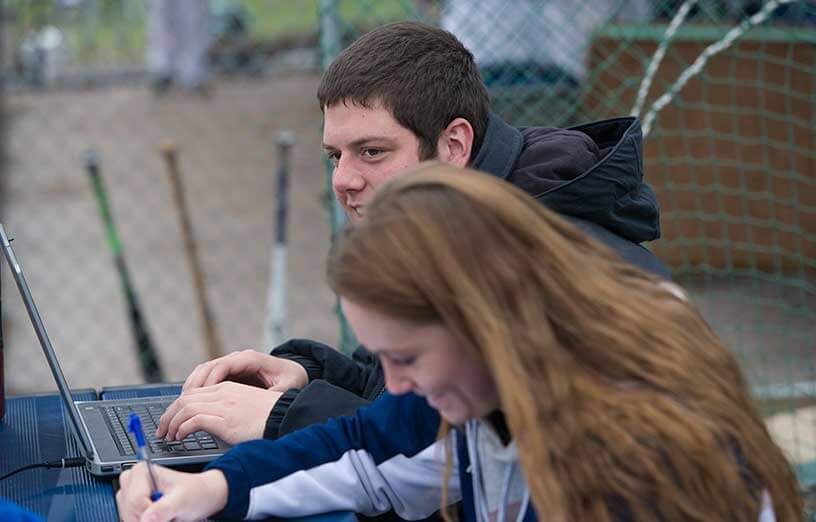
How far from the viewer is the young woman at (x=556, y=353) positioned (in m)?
1.33

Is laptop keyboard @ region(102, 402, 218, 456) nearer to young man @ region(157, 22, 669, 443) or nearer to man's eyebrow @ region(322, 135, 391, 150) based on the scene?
young man @ region(157, 22, 669, 443)

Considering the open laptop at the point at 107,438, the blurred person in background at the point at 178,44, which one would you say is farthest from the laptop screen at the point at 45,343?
the blurred person in background at the point at 178,44

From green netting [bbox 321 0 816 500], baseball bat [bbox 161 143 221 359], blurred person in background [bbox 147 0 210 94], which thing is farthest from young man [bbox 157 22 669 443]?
blurred person in background [bbox 147 0 210 94]

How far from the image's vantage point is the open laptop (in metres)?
1.78

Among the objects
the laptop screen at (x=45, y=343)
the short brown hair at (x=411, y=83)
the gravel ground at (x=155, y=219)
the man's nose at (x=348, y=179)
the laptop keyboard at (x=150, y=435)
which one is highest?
the short brown hair at (x=411, y=83)

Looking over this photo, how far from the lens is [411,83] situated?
209 cm

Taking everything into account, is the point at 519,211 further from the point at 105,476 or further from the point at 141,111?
the point at 141,111

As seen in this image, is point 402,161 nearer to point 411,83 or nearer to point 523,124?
point 411,83

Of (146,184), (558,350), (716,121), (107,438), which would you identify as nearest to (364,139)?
(107,438)

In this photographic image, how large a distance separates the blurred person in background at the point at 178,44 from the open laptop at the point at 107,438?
7429 millimetres

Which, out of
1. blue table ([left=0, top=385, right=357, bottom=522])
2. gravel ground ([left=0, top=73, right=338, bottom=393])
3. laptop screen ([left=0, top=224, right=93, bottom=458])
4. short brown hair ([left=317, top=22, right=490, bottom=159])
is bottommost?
gravel ground ([left=0, top=73, right=338, bottom=393])

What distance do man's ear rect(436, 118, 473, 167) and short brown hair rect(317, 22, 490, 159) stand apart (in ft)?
0.03

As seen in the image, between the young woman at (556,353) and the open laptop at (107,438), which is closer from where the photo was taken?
the young woman at (556,353)

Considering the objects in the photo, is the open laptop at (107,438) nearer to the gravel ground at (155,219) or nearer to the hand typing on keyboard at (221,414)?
the hand typing on keyboard at (221,414)
